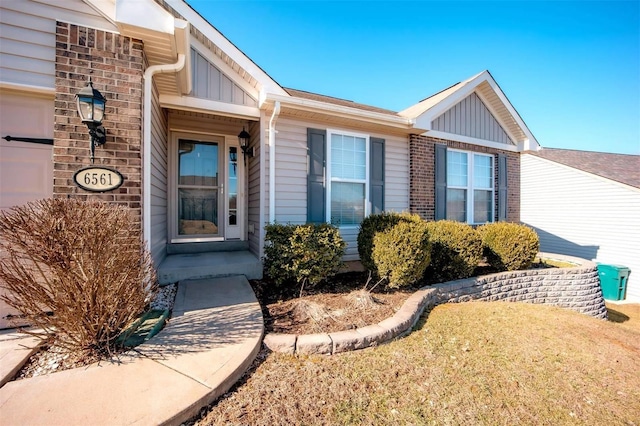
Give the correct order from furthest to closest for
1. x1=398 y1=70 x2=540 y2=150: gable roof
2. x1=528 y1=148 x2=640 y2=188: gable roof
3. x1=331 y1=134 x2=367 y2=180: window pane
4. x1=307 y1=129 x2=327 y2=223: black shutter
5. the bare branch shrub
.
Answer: x1=528 y1=148 x2=640 y2=188: gable roof < x1=398 y1=70 x2=540 y2=150: gable roof < x1=331 y1=134 x2=367 y2=180: window pane < x1=307 y1=129 x2=327 y2=223: black shutter < the bare branch shrub

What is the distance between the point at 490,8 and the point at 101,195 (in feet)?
A: 30.5

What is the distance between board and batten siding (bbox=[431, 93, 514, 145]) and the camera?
6.74 metres

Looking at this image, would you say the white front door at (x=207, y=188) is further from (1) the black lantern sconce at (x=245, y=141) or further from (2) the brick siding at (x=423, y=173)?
(2) the brick siding at (x=423, y=173)

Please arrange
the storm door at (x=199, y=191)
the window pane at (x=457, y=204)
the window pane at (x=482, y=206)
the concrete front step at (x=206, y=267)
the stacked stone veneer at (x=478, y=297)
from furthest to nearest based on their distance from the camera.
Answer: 1. the window pane at (x=482, y=206)
2. the window pane at (x=457, y=204)
3. the storm door at (x=199, y=191)
4. the concrete front step at (x=206, y=267)
5. the stacked stone veneer at (x=478, y=297)

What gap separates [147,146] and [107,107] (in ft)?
1.74

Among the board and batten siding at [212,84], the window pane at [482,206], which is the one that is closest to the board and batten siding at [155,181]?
the board and batten siding at [212,84]

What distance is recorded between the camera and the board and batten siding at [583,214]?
9312 millimetres

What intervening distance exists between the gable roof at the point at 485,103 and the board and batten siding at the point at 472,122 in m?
0.13

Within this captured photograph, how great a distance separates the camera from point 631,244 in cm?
926

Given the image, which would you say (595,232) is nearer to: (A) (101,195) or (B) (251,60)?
(B) (251,60)

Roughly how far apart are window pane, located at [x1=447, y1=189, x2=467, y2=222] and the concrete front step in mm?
4905

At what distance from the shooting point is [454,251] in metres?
4.95

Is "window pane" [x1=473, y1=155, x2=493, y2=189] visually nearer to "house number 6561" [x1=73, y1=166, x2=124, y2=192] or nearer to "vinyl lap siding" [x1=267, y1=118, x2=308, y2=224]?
"vinyl lap siding" [x1=267, y1=118, x2=308, y2=224]

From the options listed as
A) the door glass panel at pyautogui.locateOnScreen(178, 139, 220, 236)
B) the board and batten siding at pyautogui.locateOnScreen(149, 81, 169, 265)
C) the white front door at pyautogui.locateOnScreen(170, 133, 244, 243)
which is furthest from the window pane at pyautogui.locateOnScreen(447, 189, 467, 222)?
the board and batten siding at pyautogui.locateOnScreen(149, 81, 169, 265)
